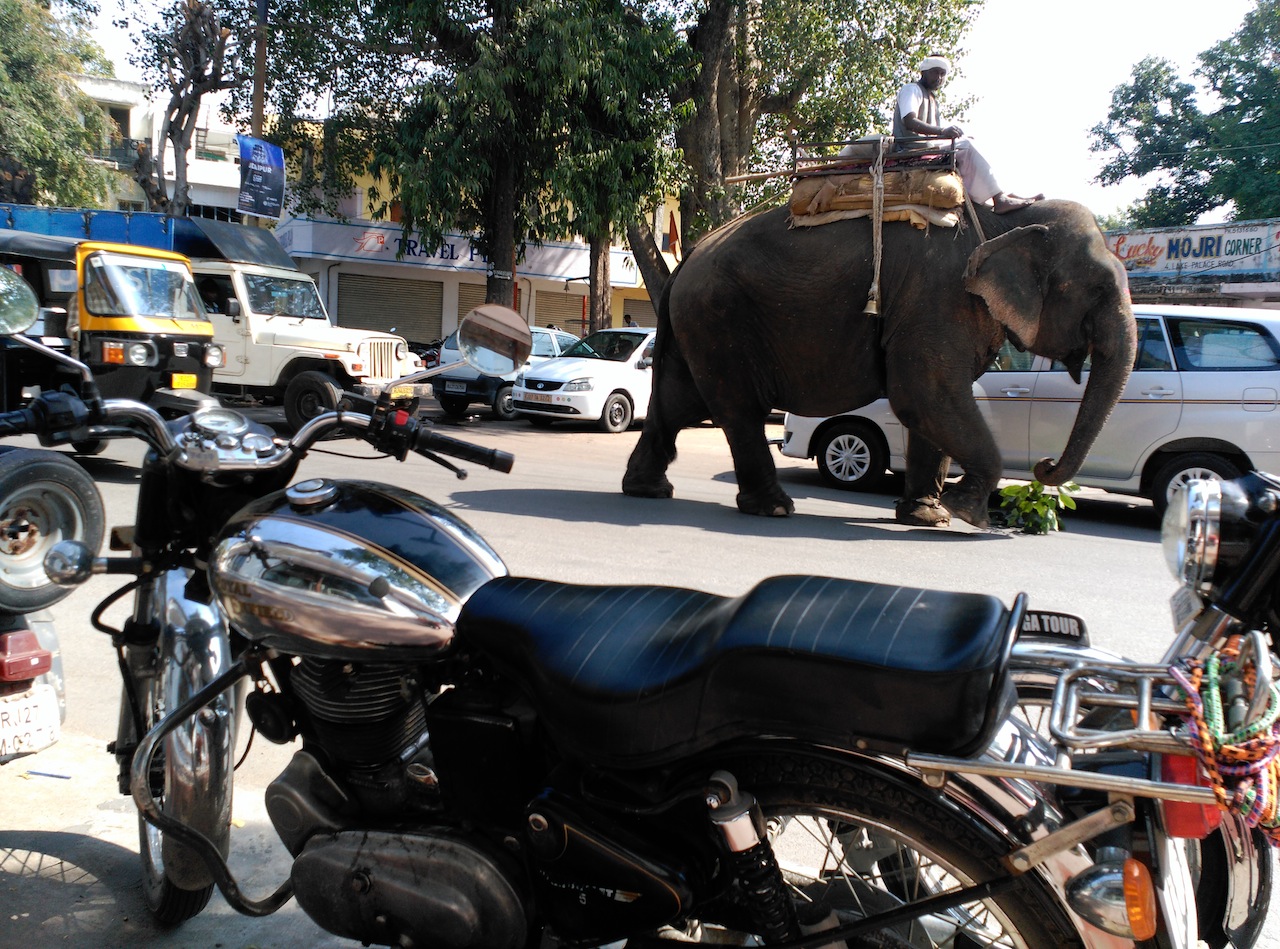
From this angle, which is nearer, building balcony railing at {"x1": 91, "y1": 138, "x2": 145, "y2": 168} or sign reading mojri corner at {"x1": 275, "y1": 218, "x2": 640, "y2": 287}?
sign reading mojri corner at {"x1": 275, "y1": 218, "x2": 640, "y2": 287}

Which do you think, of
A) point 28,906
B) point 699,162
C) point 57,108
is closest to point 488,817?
point 28,906

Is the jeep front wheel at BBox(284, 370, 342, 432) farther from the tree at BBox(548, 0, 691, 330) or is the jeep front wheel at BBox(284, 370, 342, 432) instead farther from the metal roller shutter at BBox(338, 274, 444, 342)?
the metal roller shutter at BBox(338, 274, 444, 342)

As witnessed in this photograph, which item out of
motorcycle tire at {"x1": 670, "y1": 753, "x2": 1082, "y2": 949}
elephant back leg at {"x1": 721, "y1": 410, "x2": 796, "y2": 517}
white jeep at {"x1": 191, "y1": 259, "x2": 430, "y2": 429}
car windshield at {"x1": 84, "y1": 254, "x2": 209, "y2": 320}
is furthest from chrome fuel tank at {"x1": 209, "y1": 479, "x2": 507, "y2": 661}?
white jeep at {"x1": 191, "y1": 259, "x2": 430, "y2": 429}

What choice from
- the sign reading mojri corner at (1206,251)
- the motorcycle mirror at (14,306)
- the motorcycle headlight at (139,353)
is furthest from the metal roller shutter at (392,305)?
the motorcycle mirror at (14,306)

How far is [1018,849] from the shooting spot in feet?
5.48

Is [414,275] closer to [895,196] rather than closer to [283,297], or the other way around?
[283,297]

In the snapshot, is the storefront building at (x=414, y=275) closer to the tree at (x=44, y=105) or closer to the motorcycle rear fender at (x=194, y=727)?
the tree at (x=44, y=105)

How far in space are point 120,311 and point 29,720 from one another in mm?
9218

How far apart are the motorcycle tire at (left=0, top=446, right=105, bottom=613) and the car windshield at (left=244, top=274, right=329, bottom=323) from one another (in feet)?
35.9

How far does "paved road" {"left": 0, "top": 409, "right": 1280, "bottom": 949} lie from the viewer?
2.82m

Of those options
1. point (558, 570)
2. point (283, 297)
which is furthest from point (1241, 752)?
point (283, 297)

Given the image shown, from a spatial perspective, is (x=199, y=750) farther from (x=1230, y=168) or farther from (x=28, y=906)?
(x=1230, y=168)

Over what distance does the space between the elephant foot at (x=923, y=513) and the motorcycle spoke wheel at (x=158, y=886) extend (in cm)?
637

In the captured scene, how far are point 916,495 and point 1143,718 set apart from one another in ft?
22.6
